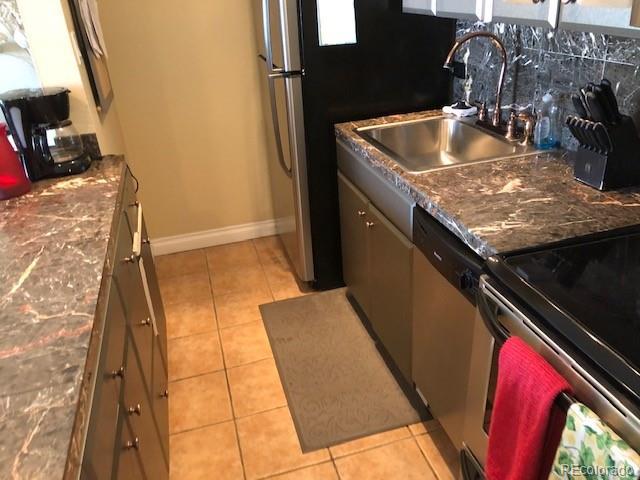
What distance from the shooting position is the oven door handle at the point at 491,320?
4.01 ft

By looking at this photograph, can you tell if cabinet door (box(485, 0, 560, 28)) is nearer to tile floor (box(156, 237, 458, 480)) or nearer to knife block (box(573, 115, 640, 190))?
knife block (box(573, 115, 640, 190))

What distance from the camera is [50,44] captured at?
1.92 m

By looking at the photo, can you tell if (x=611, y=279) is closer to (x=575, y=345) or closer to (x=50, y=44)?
(x=575, y=345)

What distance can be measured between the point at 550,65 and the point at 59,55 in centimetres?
179

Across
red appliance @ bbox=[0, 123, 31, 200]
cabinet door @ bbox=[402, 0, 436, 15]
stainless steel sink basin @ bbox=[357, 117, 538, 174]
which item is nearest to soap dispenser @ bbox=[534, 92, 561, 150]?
stainless steel sink basin @ bbox=[357, 117, 538, 174]

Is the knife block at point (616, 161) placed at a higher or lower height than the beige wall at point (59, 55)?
lower

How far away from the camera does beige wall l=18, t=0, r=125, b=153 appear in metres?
1.87

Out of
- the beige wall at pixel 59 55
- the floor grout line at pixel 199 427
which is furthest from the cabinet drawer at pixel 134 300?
the beige wall at pixel 59 55

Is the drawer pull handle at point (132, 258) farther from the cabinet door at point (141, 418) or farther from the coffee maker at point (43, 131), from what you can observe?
the coffee maker at point (43, 131)

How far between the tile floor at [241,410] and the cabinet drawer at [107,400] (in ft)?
2.63

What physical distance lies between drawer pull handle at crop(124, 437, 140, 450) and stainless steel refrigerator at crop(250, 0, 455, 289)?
5.00 ft

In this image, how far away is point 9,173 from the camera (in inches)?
70.0

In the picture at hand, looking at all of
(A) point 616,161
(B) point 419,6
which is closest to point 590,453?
(A) point 616,161

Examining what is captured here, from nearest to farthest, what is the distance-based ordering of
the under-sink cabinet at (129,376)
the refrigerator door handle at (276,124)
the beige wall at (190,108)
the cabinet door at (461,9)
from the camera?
the under-sink cabinet at (129,376)
the cabinet door at (461,9)
the refrigerator door handle at (276,124)
the beige wall at (190,108)
